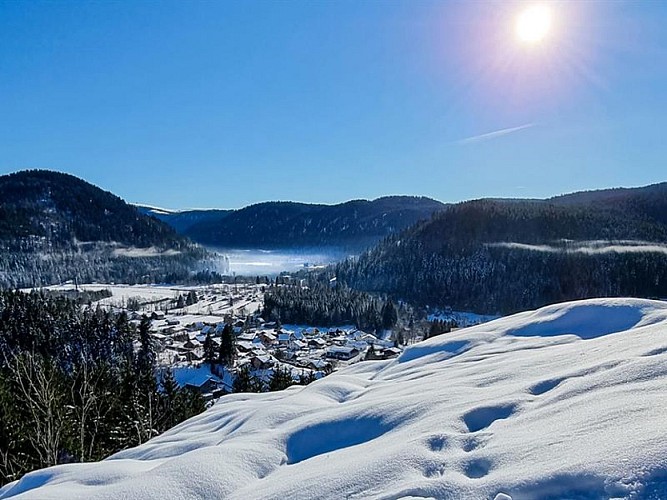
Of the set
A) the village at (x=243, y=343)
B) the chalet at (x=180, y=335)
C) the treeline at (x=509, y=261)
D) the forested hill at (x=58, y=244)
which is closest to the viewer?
the village at (x=243, y=343)

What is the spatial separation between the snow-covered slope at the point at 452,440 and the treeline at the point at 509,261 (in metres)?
111

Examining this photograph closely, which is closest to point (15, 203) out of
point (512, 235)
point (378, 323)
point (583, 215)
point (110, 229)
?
point (110, 229)

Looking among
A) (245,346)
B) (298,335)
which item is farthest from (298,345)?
(298,335)

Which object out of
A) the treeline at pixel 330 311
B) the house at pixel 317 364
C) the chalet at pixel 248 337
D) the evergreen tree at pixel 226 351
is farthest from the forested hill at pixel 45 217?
the house at pixel 317 364

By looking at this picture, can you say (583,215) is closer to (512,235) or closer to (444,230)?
(512,235)

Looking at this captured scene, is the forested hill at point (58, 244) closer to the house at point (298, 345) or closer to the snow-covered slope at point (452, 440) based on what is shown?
the house at point (298, 345)

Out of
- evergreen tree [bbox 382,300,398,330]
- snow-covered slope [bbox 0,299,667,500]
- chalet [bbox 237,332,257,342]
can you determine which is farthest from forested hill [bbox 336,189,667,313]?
snow-covered slope [bbox 0,299,667,500]

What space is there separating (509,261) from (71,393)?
410 feet

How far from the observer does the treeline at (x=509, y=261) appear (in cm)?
10469

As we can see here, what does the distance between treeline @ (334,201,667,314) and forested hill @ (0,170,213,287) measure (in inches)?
3782

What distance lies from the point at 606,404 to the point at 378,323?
89885 millimetres

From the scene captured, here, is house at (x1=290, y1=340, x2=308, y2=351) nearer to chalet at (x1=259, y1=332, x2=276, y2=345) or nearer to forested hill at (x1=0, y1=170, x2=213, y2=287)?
chalet at (x1=259, y1=332, x2=276, y2=345)

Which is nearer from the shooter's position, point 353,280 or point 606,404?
point 606,404

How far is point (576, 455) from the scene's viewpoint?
2918 mm
